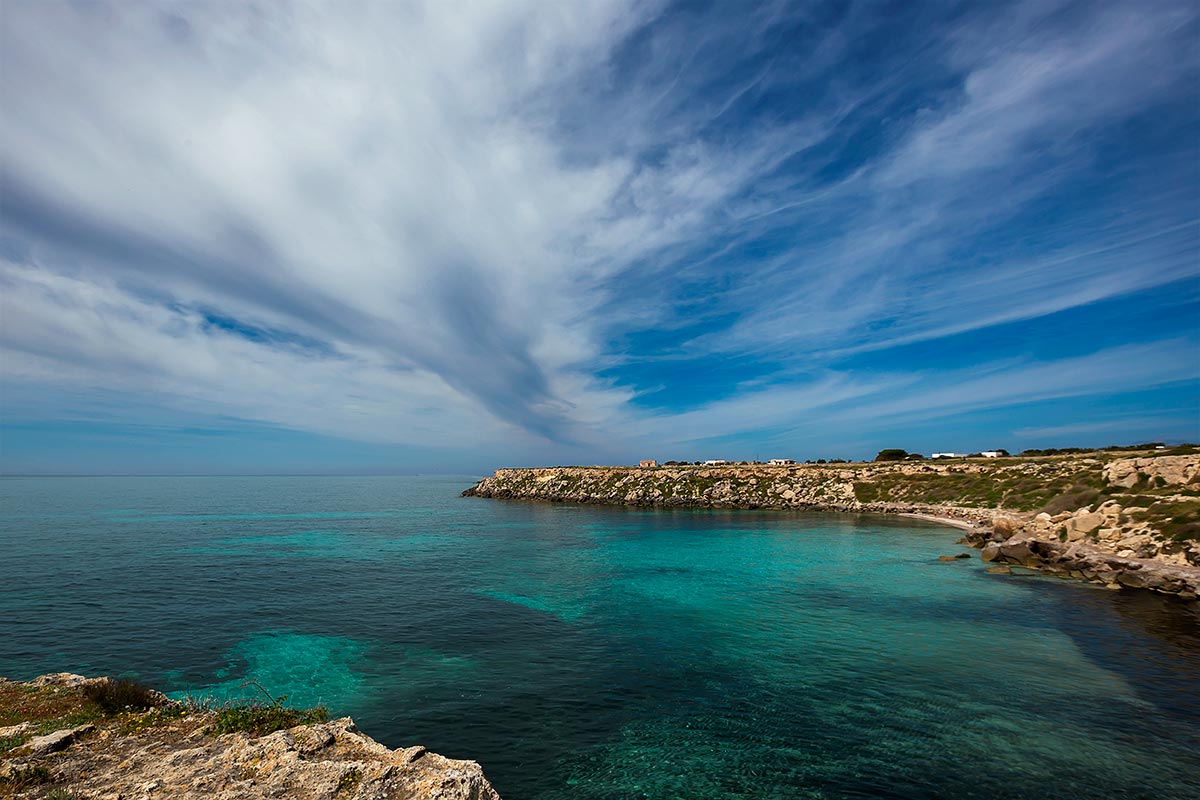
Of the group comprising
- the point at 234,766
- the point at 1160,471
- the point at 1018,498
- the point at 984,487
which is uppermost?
the point at 1160,471

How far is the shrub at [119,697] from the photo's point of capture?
518 inches

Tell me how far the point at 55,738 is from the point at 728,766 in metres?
16.7

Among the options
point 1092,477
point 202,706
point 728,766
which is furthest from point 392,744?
point 1092,477

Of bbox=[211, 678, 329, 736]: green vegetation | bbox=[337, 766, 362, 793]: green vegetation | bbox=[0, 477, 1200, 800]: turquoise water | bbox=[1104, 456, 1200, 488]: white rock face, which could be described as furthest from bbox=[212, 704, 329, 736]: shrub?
bbox=[1104, 456, 1200, 488]: white rock face

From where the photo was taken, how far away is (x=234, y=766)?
33.8 feet

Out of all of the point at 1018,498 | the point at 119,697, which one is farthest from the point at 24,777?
the point at 1018,498

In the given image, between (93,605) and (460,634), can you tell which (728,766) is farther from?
(93,605)

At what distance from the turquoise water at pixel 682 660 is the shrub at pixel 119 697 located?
6.97 metres

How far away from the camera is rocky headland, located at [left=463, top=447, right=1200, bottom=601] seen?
3975 cm

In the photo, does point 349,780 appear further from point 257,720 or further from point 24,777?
point 24,777

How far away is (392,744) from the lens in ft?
→ 55.6

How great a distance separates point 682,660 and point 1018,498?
80.0 meters

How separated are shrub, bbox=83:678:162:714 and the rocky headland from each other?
54.1m

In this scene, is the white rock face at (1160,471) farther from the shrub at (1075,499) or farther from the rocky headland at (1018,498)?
the shrub at (1075,499)
